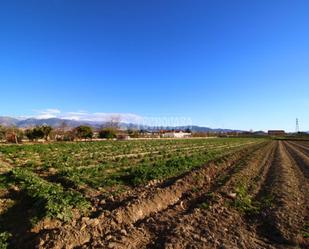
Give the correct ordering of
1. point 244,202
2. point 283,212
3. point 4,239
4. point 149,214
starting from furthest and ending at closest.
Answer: point 244,202 → point 283,212 → point 149,214 → point 4,239

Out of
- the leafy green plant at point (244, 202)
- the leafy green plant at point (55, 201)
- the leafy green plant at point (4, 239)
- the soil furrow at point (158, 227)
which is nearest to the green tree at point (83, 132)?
the leafy green plant at point (55, 201)

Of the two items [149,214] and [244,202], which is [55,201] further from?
[244,202]

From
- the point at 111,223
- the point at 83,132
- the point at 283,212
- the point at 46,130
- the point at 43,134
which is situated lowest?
the point at 283,212

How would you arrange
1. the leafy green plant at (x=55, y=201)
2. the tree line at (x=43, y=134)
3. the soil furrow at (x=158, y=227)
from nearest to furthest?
1. the soil furrow at (x=158, y=227)
2. the leafy green plant at (x=55, y=201)
3. the tree line at (x=43, y=134)

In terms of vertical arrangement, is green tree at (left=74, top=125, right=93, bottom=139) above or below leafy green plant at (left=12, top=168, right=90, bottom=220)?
above

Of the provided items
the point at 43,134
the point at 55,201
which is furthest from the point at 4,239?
the point at 43,134

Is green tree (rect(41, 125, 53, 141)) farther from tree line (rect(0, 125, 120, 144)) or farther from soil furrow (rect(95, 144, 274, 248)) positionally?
soil furrow (rect(95, 144, 274, 248))

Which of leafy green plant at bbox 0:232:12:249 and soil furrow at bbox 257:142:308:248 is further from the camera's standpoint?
soil furrow at bbox 257:142:308:248

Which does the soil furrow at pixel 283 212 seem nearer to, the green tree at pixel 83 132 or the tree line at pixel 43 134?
the tree line at pixel 43 134

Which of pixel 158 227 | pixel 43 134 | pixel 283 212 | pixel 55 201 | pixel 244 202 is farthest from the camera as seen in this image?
pixel 43 134

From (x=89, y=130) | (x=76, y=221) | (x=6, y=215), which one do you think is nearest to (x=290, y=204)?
(x=76, y=221)

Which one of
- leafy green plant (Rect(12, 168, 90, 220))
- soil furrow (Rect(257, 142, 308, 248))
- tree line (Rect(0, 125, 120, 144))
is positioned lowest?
soil furrow (Rect(257, 142, 308, 248))

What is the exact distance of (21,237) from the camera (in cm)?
673

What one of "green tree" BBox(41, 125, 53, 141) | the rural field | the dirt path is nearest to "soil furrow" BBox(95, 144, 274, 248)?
the rural field
